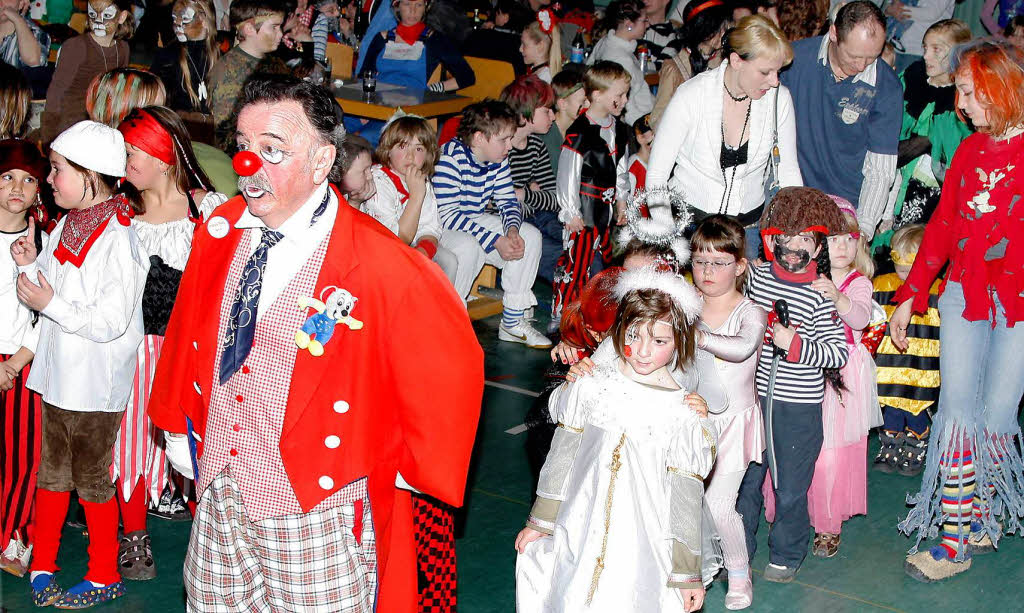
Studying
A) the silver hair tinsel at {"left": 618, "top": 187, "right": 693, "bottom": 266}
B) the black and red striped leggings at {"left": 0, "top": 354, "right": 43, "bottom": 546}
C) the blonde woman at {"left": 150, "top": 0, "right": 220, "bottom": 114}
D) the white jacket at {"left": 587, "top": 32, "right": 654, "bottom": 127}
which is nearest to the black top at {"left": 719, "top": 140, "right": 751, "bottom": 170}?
the silver hair tinsel at {"left": 618, "top": 187, "right": 693, "bottom": 266}

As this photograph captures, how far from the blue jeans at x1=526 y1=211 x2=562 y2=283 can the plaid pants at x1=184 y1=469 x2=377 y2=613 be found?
5.28 meters

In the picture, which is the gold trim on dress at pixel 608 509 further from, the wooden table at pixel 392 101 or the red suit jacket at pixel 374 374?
the wooden table at pixel 392 101

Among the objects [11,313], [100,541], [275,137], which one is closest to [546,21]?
[11,313]

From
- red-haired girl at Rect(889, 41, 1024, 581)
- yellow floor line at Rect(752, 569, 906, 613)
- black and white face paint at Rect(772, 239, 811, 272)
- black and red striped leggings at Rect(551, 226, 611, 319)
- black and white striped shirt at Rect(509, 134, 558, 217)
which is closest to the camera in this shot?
red-haired girl at Rect(889, 41, 1024, 581)

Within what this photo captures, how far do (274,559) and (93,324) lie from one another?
1.61m

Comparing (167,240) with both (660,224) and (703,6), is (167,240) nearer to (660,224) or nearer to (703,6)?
(660,224)

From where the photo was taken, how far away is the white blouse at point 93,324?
412 cm

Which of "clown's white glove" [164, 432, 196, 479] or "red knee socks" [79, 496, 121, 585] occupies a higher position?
"clown's white glove" [164, 432, 196, 479]

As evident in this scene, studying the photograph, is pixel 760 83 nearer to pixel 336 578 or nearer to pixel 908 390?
pixel 908 390

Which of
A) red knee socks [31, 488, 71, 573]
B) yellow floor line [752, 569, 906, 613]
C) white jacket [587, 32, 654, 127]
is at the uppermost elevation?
white jacket [587, 32, 654, 127]

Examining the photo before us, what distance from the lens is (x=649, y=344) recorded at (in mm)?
3547

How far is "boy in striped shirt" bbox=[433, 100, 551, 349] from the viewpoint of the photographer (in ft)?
24.4

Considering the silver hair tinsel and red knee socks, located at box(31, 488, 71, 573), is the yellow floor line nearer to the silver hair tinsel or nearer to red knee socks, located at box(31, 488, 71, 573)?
the silver hair tinsel

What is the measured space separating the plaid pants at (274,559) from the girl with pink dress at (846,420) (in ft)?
8.73
